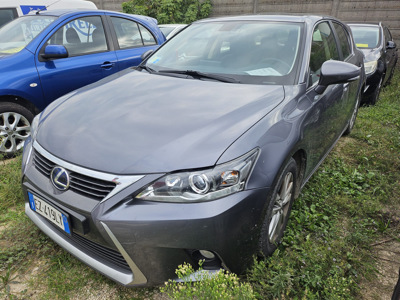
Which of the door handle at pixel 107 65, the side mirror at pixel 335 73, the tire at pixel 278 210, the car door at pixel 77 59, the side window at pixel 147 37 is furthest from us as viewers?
the side window at pixel 147 37

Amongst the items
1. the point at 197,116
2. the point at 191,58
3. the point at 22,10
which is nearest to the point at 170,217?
the point at 197,116

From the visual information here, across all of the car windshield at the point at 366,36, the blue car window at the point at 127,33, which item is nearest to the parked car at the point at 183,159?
the blue car window at the point at 127,33

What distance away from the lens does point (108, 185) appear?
5.00ft

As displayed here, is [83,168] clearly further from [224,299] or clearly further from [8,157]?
[8,157]

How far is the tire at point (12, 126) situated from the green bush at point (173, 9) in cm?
872

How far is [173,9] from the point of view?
11133 millimetres

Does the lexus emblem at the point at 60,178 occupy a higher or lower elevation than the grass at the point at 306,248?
higher

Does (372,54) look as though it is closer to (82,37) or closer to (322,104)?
(322,104)

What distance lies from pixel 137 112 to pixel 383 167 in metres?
2.76

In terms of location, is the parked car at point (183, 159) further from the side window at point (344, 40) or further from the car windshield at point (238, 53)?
the side window at point (344, 40)

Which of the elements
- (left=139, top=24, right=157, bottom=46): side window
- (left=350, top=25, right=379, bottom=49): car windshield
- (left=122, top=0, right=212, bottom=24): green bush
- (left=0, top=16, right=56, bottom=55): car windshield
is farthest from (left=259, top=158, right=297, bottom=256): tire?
(left=122, top=0, right=212, bottom=24): green bush

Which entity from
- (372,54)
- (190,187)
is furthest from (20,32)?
(372,54)

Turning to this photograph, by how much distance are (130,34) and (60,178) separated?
3299 millimetres

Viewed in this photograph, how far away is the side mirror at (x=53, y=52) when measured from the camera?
335 centimetres
